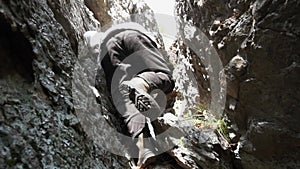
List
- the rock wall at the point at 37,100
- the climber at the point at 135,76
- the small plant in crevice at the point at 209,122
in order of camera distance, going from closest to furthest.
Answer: the rock wall at the point at 37,100 → the climber at the point at 135,76 → the small plant in crevice at the point at 209,122

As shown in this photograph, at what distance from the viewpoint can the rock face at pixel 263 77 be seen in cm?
208

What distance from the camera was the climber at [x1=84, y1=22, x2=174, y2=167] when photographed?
7.40ft

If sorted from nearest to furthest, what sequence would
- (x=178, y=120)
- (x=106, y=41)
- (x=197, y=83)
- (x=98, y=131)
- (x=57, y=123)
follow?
(x=57, y=123) → (x=98, y=131) → (x=178, y=120) → (x=106, y=41) → (x=197, y=83)

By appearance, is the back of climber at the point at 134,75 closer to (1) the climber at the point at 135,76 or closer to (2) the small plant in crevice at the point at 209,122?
(1) the climber at the point at 135,76

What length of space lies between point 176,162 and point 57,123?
1103 mm

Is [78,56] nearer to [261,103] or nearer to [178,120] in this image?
[178,120]

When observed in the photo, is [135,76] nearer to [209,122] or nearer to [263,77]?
[209,122]

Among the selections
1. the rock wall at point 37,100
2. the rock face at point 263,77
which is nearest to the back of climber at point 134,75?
the rock wall at point 37,100

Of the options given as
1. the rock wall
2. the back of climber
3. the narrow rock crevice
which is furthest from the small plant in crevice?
the narrow rock crevice

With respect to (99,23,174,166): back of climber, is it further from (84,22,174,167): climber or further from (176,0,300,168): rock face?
(176,0,300,168): rock face

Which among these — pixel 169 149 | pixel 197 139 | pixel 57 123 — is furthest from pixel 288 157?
pixel 57 123

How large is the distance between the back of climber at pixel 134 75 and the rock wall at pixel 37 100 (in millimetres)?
370

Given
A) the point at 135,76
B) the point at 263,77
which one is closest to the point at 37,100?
the point at 135,76

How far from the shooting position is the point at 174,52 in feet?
A: 15.3
